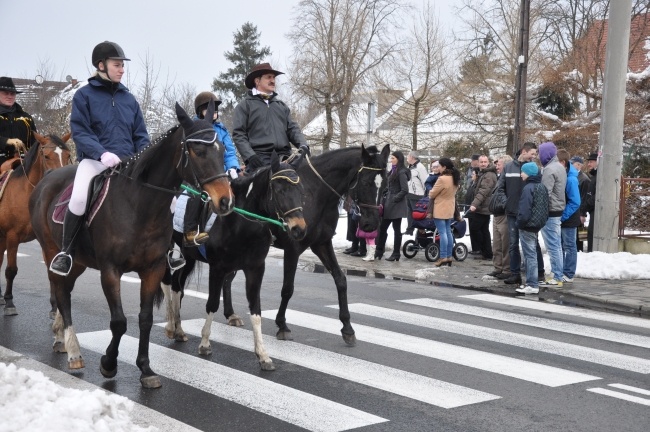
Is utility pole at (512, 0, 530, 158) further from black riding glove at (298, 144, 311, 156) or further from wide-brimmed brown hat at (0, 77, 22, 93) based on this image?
wide-brimmed brown hat at (0, 77, 22, 93)

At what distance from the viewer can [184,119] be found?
6176 millimetres

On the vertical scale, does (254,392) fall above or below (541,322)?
below

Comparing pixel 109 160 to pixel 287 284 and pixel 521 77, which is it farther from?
pixel 521 77

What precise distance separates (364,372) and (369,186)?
2.11 meters

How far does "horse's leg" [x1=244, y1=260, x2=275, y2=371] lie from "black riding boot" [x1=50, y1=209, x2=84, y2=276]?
5.19ft

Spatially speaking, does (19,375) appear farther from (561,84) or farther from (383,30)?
(383,30)

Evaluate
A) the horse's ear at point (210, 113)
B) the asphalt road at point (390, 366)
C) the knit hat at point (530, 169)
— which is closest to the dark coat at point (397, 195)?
the knit hat at point (530, 169)

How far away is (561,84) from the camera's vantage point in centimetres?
2655

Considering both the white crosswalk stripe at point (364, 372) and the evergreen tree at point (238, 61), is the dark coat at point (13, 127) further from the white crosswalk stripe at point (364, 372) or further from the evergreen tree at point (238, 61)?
the evergreen tree at point (238, 61)

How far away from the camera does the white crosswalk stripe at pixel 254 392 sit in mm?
5613

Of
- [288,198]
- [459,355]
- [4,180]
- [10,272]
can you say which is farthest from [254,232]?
[4,180]

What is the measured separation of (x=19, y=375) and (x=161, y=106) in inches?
1537

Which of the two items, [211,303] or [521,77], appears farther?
[521,77]

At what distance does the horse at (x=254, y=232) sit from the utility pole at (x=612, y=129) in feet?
28.3
